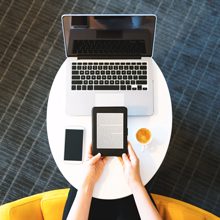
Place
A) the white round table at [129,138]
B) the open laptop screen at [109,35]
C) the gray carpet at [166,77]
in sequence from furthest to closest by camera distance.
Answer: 1. the gray carpet at [166,77]
2. the white round table at [129,138]
3. the open laptop screen at [109,35]

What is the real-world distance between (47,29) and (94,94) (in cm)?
84

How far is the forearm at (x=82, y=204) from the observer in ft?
4.38

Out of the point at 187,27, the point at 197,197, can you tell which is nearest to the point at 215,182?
the point at 197,197

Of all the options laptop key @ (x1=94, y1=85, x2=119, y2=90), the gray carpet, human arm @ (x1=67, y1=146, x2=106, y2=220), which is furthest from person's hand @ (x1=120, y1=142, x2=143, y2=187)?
the gray carpet

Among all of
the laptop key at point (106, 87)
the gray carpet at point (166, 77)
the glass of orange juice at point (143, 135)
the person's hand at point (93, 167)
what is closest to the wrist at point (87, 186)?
the person's hand at point (93, 167)

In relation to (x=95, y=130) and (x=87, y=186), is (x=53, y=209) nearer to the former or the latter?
(x=87, y=186)

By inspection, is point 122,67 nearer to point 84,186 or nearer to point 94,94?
point 94,94

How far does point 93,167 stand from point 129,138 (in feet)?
0.64

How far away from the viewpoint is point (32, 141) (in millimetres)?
2018

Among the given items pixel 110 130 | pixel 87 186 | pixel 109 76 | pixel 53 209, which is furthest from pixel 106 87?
pixel 53 209

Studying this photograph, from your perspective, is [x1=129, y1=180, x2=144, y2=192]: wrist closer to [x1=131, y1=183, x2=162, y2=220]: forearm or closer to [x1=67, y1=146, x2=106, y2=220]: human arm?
[x1=131, y1=183, x2=162, y2=220]: forearm

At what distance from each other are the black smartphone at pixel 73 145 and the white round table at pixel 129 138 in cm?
2

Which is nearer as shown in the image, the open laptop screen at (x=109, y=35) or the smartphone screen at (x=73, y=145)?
the open laptop screen at (x=109, y=35)

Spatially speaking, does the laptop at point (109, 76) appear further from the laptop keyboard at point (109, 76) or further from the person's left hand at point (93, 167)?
the person's left hand at point (93, 167)
